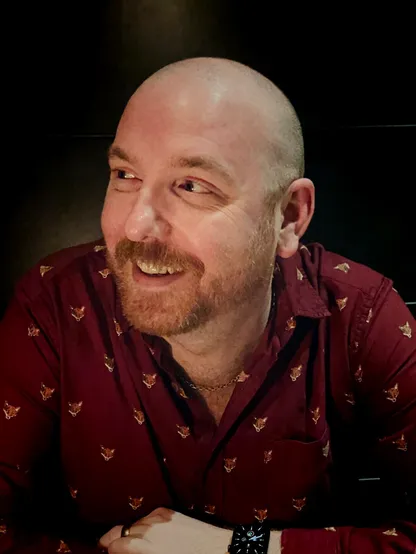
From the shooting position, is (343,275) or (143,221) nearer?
(143,221)

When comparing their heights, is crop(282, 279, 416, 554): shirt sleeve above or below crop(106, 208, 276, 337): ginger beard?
below

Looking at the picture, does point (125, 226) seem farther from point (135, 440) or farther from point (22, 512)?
point (22, 512)

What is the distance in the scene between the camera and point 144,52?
87 centimetres

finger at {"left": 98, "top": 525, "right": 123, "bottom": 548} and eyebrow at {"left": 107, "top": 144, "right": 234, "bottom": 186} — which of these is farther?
finger at {"left": 98, "top": 525, "right": 123, "bottom": 548}

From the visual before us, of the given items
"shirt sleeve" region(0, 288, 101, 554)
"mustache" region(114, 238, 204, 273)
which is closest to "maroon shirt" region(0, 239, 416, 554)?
"shirt sleeve" region(0, 288, 101, 554)

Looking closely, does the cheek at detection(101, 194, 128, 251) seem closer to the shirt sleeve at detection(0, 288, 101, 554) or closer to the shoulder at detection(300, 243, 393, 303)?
the shirt sleeve at detection(0, 288, 101, 554)

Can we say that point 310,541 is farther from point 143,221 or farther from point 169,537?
point 143,221

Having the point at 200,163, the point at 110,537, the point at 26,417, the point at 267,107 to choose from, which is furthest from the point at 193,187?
the point at 110,537

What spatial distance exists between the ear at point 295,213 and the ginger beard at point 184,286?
1.1 inches

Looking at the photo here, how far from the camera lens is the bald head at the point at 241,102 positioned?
79cm

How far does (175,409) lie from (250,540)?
22 cm

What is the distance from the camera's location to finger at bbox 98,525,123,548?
0.91 metres

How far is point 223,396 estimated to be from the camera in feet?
3.14

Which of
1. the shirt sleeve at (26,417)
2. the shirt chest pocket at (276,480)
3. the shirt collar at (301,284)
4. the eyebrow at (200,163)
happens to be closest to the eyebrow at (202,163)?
the eyebrow at (200,163)
